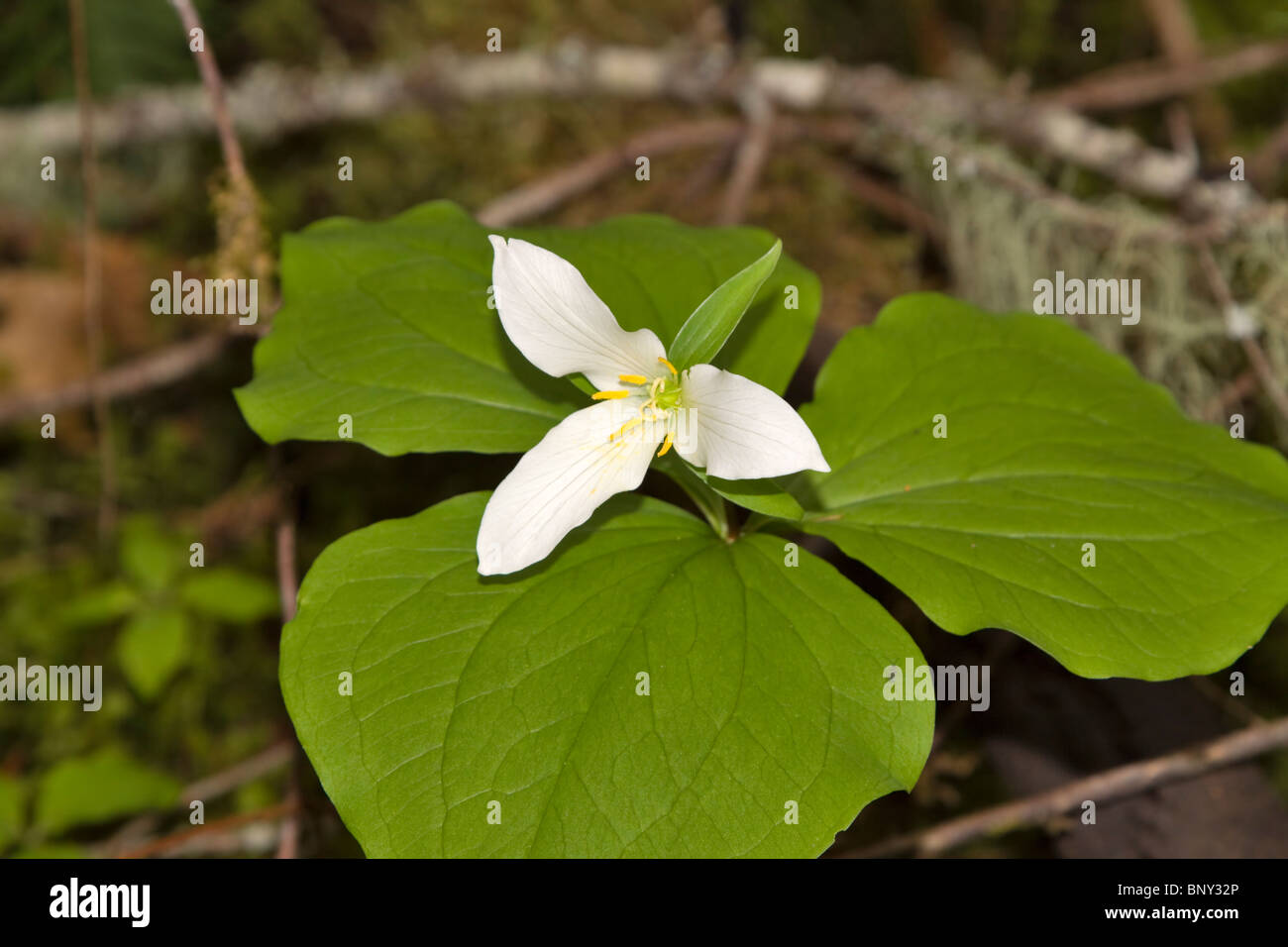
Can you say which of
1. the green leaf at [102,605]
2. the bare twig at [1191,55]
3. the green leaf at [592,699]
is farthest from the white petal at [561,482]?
the bare twig at [1191,55]

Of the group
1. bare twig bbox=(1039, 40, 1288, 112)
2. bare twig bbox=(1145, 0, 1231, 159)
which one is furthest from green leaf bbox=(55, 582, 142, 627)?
bare twig bbox=(1145, 0, 1231, 159)

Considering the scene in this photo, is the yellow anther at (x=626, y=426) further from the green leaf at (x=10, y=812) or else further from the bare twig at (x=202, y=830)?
the green leaf at (x=10, y=812)

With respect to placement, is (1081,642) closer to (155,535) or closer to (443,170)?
(155,535)

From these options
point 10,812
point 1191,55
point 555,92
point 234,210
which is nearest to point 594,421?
point 234,210

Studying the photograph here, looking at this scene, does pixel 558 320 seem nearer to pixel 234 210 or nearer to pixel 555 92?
pixel 234 210

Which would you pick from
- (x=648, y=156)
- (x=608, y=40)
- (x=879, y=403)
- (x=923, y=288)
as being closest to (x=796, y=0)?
(x=608, y=40)

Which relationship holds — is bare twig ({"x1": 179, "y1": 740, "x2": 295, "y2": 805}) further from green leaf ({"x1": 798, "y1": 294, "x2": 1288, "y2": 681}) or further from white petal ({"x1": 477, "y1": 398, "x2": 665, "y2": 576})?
green leaf ({"x1": 798, "y1": 294, "x2": 1288, "y2": 681})
